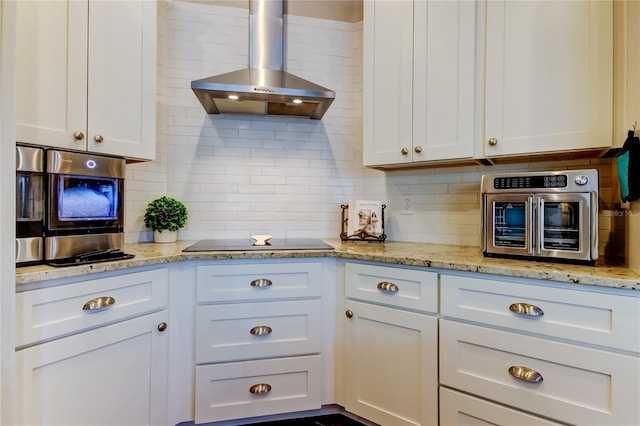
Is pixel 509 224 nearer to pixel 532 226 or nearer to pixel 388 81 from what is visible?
pixel 532 226

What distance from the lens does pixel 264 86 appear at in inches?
71.5

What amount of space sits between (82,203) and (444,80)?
6.13ft

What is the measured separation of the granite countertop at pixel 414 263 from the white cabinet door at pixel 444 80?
556 millimetres

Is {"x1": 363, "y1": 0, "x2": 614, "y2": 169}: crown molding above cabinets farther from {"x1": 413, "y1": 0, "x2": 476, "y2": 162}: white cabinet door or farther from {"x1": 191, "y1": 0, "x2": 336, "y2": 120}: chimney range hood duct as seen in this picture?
{"x1": 191, "y1": 0, "x2": 336, "y2": 120}: chimney range hood duct

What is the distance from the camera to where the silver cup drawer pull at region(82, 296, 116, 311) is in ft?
4.15

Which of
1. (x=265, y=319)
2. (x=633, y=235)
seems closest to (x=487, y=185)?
(x=633, y=235)

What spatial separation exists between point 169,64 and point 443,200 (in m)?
2.06

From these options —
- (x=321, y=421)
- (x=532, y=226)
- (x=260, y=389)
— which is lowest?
(x=321, y=421)

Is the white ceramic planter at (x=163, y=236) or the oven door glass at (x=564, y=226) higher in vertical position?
the oven door glass at (x=564, y=226)

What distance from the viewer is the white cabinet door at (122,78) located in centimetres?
146

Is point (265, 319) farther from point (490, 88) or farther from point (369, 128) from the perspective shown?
point (490, 88)

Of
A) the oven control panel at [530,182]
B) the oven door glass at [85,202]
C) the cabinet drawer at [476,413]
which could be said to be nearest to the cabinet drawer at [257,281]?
the oven door glass at [85,202]

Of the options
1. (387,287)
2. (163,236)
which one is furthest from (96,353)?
(387,287)

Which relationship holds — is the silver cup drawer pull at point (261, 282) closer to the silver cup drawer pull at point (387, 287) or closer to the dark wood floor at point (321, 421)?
the silver cup drawer pull at point (387, 287)
